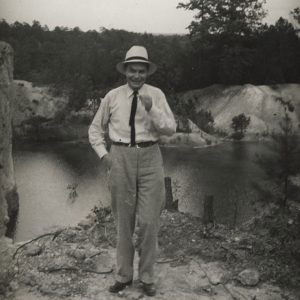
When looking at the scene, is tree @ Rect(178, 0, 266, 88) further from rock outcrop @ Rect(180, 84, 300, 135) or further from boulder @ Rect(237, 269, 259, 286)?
boulder @ Rect(237, 269, 259, 286)

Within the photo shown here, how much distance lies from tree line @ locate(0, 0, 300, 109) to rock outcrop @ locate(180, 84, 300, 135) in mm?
1060

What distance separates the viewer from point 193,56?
3872cm

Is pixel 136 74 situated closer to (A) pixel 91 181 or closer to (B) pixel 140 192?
(B) pixel 140 192

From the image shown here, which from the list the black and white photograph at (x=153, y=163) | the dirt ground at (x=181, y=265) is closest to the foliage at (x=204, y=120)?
the black and white photograph at (x=153, y=163)

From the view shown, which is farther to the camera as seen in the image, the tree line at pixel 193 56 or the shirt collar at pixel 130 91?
the tree line at pixel 193 56

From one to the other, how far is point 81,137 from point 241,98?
13973 mm

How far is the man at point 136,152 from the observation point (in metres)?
3.83

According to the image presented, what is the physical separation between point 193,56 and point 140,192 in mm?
36084

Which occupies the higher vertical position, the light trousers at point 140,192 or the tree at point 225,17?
the tree at point 225,17

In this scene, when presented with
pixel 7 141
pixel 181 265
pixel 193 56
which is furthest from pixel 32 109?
pixel 181 265

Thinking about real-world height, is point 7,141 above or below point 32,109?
below

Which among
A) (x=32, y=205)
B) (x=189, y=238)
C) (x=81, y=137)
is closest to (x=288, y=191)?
(x=189, y=238)

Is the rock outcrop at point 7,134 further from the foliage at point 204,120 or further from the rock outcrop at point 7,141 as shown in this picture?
the foliage at point 204,120

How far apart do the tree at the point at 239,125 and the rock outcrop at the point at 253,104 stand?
75 centimetres
